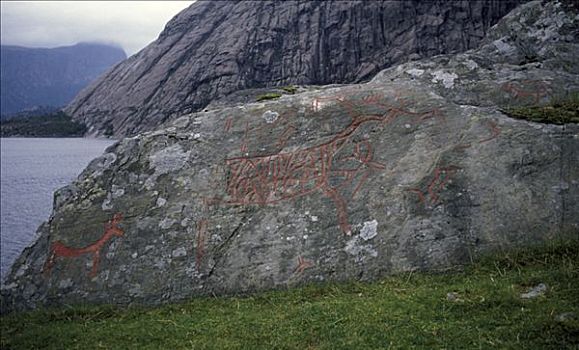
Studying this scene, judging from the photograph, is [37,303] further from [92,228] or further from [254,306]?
[254,306]

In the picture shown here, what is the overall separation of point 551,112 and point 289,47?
129 metres

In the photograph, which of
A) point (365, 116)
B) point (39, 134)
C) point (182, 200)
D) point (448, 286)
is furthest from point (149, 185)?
point (39, 134)

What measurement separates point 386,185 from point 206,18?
534ft

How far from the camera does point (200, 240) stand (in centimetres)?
1012

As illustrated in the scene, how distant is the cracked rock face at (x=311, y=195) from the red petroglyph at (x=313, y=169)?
0.03 meters

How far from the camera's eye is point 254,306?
867 centimetres

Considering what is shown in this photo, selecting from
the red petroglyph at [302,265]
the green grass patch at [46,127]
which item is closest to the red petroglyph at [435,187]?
the red petroglyph at [302,265]

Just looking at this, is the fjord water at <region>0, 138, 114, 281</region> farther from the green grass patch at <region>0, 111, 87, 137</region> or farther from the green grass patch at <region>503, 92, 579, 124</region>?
the green grass patch at <region>0, 111, 87, 137</region>

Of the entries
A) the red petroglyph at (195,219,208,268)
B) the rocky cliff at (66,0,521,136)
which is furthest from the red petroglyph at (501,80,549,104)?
the rocky cliff at (66,0,521,136)

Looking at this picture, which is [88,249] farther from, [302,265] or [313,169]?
[313,169]

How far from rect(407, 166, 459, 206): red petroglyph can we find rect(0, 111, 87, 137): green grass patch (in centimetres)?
16841

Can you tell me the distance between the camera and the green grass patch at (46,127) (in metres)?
164

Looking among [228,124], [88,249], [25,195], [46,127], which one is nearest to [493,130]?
[228,124]

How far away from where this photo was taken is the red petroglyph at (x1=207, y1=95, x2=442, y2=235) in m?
10.4
